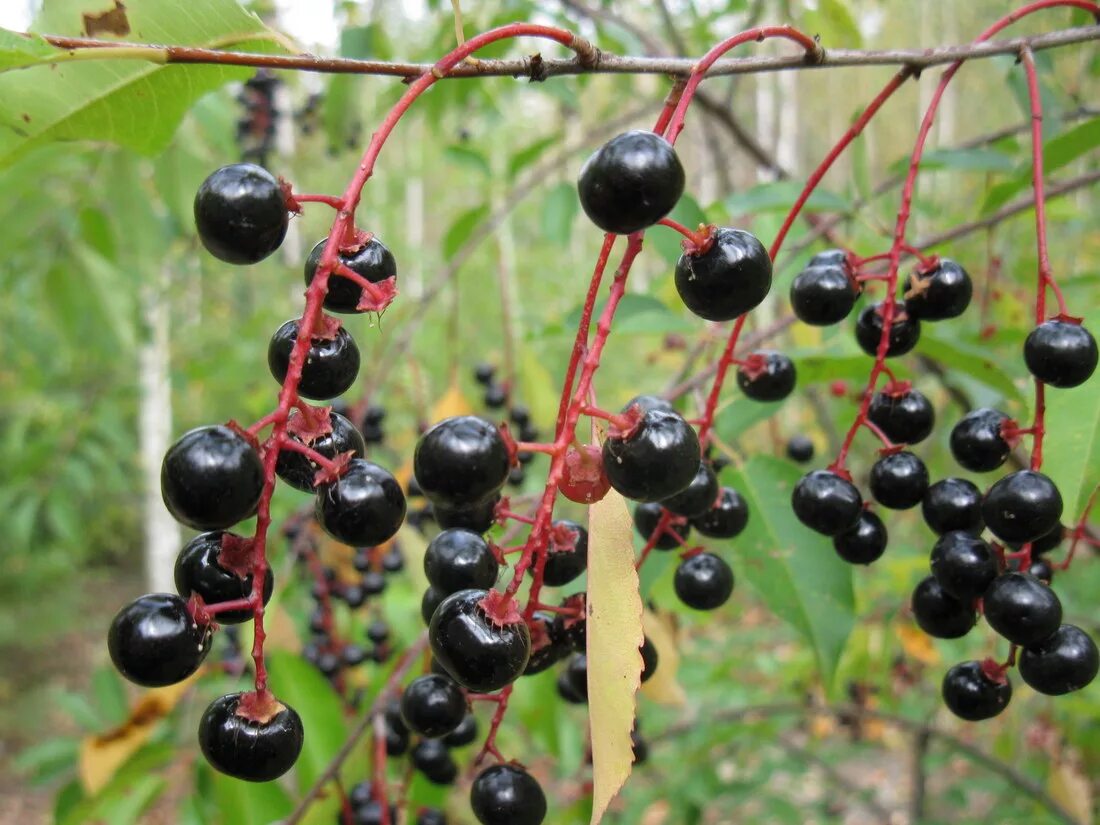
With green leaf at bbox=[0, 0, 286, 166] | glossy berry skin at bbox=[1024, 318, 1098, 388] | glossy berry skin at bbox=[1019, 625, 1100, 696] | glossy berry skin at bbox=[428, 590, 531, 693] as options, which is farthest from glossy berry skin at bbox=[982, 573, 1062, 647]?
green leaf at bbox=[0, 0, 286, 166]

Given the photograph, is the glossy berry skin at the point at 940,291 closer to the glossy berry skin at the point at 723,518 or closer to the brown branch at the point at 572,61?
the brown branch at the point at 572,61

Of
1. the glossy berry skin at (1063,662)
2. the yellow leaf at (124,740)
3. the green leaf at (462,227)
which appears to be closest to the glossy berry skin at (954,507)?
the glossy berry skin at (1063,662)

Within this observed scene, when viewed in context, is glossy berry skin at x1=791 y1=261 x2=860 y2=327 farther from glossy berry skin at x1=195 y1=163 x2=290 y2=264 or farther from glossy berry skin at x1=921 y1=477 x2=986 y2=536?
glossy berry skin at x1=195 y1=163 x2=290 y2=264

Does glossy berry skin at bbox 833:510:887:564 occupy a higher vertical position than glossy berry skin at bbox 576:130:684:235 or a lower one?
lower

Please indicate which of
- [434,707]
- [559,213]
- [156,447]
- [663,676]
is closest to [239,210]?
[434,707]

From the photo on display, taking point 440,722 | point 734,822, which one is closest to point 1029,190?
point 440,722

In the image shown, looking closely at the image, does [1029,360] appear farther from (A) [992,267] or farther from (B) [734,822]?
(B) [734,822]

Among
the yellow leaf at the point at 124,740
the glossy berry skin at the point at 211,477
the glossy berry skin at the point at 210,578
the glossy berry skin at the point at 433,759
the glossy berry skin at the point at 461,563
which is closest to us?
the glossy berry skin at the point at 211,477
